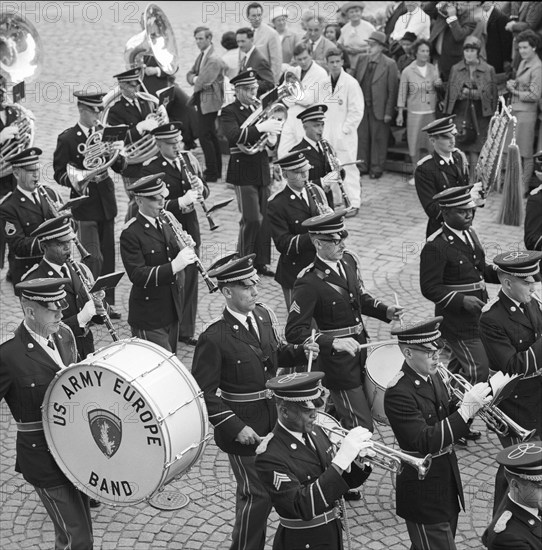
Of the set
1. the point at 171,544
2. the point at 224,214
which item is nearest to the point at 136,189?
the point at 171,544

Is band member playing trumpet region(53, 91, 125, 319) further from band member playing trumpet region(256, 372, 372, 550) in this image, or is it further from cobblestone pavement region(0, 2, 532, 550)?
band member playing trumpet region(256, 372, 372, 550)

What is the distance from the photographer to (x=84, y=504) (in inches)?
293

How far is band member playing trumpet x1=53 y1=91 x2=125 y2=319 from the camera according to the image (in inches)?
470

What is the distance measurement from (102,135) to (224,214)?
143 inches

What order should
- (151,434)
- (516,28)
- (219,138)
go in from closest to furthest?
(151,434) → (516,28) → (219,138)

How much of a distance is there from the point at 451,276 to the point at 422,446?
2.93 meters

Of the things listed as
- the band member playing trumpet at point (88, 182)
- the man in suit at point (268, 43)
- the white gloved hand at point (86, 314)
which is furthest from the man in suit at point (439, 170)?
the man in suit at point (268, 43)

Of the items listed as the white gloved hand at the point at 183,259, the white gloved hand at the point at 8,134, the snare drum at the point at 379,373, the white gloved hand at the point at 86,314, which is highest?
the white gloved hand at the point at 8,134

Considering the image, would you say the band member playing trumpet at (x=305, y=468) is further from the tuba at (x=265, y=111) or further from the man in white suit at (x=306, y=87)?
the man in white suit at (x=306, y=87)

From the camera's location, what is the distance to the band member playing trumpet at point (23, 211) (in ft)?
35.1

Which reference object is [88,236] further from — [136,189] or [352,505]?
[352,505]

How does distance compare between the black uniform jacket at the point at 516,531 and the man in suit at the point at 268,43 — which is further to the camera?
the man in suit at the point at 268,43

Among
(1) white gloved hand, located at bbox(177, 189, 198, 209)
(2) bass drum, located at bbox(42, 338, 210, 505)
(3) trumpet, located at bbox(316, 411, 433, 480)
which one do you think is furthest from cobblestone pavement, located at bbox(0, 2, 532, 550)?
(3) trumpet, located at bbox(316, 411, 433, 480)

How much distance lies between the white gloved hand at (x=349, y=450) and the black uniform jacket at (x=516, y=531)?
836 millimetres
